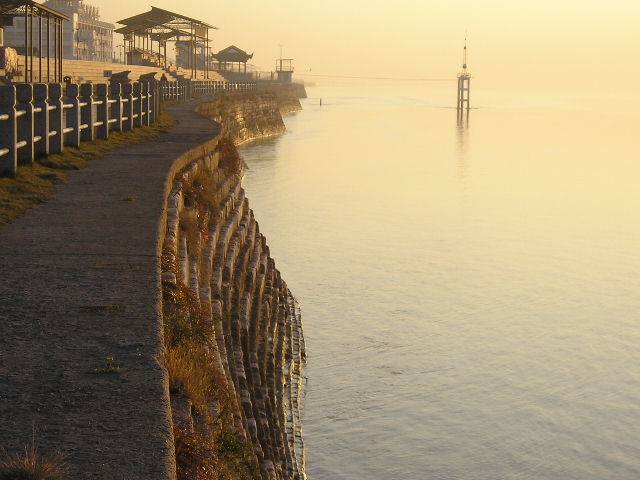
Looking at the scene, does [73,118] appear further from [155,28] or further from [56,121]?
[155,28]

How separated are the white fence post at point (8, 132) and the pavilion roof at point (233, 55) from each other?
3867 inches

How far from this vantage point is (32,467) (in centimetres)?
424

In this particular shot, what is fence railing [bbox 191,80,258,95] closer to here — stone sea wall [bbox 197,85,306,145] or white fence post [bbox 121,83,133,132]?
stone sea wall [bbox 197,85,306,145]

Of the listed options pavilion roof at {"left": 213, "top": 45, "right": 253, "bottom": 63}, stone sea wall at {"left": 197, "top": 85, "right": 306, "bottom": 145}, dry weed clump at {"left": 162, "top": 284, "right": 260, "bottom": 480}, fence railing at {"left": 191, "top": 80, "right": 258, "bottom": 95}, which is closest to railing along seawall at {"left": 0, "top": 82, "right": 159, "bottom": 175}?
dry weed clump at {"left": 162, "top": 284, "right": 260, "bottom": 480}

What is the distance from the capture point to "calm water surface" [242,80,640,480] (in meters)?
14.5

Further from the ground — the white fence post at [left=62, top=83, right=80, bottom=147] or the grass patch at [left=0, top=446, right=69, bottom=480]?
the white fence post at [left=62, top=83, right=80, bottom=147]

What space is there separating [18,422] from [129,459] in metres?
0.73

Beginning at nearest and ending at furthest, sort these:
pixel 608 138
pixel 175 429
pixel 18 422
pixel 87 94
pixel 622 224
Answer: pixel 18 422
pixel 175 429
pixel 87 94
pixel 622 224
pixel 608 138

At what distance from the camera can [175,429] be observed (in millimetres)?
5633

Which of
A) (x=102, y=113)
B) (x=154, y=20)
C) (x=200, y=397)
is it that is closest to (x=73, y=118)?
(x=102, y=113)

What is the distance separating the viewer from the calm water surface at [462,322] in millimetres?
14453

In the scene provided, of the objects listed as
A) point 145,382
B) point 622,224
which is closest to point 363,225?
point 622,224

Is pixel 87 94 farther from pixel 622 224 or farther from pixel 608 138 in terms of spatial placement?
pixel 608 138

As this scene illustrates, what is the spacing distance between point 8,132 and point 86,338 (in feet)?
24.9
